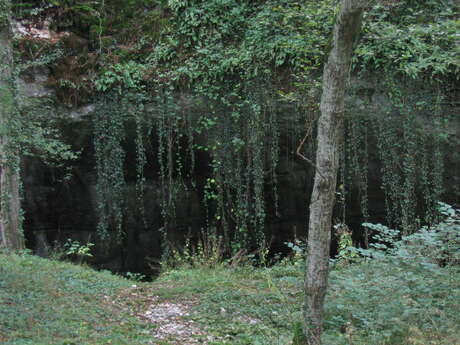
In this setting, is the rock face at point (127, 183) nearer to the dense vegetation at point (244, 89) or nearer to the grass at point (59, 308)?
the dense vegetation at point (244, 89)

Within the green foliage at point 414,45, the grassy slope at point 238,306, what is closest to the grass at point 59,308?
the grassy slope at point 238,306

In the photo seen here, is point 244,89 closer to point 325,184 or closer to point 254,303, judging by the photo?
point 254,303

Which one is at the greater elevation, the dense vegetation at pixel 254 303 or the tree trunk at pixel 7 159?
the tree trunk at pixel 7 159

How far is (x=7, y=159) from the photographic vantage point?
24.5ft

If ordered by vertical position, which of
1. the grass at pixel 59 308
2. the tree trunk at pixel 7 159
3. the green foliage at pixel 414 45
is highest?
the green foliage at pixel 414 45

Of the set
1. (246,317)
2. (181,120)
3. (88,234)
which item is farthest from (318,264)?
(88,234)

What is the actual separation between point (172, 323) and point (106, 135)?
14.7ft

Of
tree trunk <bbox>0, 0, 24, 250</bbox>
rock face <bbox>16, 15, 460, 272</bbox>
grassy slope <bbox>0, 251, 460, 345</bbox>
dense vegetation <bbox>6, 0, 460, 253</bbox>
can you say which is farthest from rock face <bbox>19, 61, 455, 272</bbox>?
grassy slope <bbox>0, 251, 460, 345</bbox>

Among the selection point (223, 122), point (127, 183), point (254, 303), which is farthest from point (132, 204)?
point (254, 303)

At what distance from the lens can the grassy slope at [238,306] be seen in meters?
4.33

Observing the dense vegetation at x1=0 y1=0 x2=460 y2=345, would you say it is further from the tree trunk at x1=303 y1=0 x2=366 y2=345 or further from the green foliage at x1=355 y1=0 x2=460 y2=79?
the tree trunk at x1=303 y1=0 x2=366 y2=345

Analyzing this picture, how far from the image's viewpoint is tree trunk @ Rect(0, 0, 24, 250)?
7395 mm

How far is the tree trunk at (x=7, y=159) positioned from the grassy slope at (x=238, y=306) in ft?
3.25

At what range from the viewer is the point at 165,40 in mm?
8836
